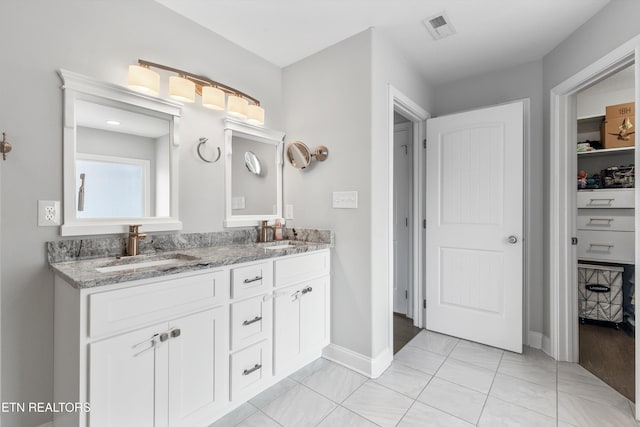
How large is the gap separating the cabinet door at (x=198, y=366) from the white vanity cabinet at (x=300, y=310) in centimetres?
38

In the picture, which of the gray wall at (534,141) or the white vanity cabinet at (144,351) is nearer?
the white vanity cabinet at (144,351)

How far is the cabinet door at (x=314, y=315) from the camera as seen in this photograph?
2.03 metres

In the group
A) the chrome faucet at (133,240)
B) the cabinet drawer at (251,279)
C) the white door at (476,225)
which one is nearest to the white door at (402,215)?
the white door at (476,225)

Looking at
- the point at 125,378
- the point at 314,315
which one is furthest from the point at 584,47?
the point at 125,378

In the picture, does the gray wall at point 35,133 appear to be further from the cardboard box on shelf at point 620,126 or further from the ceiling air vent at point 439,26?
the cardboard box on shelf at point 620,126

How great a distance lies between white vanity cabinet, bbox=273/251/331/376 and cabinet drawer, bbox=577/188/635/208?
2.70m

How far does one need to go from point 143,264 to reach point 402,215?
2482 millimetres

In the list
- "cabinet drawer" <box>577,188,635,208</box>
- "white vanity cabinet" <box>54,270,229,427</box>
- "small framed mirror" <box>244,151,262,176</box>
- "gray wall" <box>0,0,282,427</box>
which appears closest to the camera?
"white vanity cabinet" <box>54,270,229,427</box>

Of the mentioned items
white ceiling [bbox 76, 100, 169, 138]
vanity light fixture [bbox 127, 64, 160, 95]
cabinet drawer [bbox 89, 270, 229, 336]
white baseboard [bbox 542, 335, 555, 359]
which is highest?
vanity light fixture [bbox 127, 64, 160, 95]

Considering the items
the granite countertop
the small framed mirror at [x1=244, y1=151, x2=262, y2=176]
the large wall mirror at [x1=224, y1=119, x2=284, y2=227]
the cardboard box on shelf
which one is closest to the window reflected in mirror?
the granite countertop

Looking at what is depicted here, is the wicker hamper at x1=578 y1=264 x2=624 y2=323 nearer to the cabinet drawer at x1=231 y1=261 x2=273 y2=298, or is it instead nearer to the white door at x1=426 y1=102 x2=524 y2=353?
the white door at x1=426 y1=102 x2=524 y2=353

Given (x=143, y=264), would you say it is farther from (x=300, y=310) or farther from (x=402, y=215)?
(x=402, y=215)

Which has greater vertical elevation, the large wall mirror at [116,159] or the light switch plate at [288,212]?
the large wall mirror at [116,159]

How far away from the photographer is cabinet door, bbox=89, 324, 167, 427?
44.2 inches
